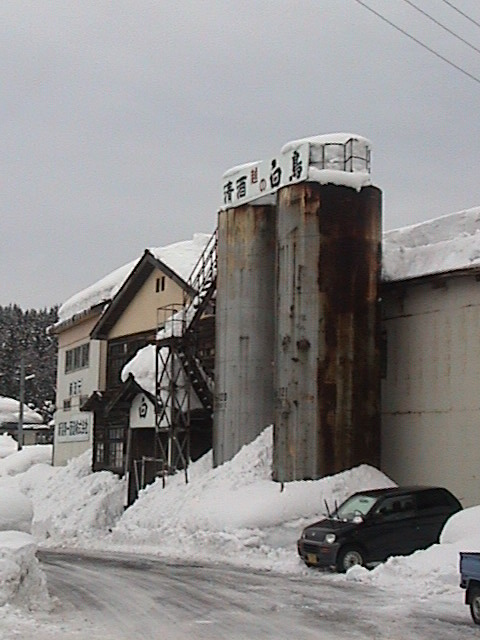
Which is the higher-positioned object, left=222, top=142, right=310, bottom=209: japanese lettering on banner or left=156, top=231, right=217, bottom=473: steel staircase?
left=222, top=142, right=310, bottom=209: japanese lettering on banner

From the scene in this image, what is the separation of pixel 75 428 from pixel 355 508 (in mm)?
30584

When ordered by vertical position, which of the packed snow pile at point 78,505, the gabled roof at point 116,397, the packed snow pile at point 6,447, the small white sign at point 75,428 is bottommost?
the packed snow pile at point 78,505

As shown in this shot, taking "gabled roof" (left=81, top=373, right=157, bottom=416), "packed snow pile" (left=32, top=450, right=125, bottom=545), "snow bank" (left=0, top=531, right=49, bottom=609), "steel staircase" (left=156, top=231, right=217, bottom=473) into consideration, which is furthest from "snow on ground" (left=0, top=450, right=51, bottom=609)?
"gabled roof" (left=81, top=373, right=157, bottom=416)

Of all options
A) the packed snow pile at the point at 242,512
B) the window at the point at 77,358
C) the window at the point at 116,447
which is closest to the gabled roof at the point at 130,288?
the window at the point at 77,358

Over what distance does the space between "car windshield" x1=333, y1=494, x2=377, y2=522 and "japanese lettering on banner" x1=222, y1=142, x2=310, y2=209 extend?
9751mm

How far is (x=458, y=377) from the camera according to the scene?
27406 mm

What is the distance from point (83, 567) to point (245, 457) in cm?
853

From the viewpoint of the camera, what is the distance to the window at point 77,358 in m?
51.4

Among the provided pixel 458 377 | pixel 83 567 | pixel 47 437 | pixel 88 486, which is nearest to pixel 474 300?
pixel 458 377

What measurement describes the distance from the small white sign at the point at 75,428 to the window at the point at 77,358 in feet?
8.13

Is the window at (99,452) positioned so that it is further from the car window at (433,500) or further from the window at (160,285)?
the car window at (433,500)

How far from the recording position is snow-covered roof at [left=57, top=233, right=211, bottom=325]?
4138cm

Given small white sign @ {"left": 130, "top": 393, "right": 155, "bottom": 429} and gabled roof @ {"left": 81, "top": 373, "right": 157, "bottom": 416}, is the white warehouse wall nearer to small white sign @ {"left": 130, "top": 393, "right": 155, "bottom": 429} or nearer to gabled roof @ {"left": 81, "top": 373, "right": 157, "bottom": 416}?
gabled roof @ {"left": 81, "top": 373, "right": 157, "bottom": 416}

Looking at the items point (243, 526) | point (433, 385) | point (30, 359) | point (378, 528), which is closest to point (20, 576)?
point (378, 528)
